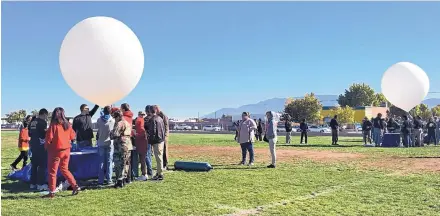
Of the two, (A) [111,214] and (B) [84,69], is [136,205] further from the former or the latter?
(B) [84,69]

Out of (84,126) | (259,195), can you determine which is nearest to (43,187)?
(84,126)

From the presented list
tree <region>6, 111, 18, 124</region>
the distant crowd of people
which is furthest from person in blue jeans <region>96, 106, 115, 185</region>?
tree <region>6, 111, 18, 124</region>

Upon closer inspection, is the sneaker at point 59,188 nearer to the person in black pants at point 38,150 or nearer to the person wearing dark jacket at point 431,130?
the person in black pants at point 38,150

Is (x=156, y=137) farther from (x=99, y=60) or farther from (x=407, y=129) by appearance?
(x=407, y=129)

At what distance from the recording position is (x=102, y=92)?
8758mm

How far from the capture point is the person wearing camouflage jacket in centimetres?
898

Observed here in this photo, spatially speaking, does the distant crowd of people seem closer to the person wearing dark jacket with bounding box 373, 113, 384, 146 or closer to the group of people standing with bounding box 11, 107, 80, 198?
the group of people standing with bounding box 11, 107, 80, 198

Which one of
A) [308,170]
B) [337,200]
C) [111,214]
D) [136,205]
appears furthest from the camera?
[308,170]

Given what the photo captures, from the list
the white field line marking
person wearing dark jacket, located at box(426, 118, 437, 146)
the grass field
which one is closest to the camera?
the white field line marking

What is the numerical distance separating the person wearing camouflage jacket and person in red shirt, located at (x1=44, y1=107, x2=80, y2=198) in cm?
99

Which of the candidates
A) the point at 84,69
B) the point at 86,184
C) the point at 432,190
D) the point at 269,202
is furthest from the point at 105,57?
the point at 432,190

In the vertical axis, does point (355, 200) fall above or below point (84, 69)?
below

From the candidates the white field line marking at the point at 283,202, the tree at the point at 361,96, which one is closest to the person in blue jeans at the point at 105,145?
the white field line marking at the point at 283,202

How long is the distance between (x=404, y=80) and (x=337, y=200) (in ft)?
44.3
